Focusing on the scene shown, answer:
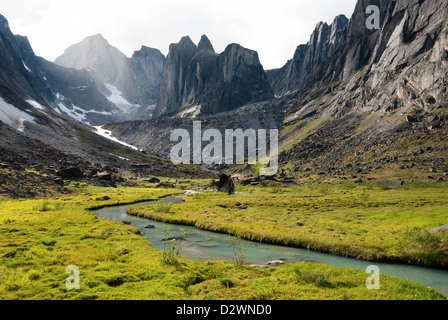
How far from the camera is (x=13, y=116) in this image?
150000 mm

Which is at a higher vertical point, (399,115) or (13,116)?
(13,116)

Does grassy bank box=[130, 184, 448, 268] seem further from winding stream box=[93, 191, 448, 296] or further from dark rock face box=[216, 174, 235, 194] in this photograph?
dark rock face box=[216, 174, 235, 194]

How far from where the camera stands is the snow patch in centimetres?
13812

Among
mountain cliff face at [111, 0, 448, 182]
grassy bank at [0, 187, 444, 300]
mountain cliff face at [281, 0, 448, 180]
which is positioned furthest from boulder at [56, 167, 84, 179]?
mountain cliff face at [281, 0, 448, 180]

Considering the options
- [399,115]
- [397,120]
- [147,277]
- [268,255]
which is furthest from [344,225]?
[399,115]

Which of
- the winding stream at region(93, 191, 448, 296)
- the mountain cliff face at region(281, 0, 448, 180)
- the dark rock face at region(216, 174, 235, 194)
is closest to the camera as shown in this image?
the winding stream at region(93, 191, 448, 296)

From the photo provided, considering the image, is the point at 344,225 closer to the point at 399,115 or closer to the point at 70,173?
the point at 70,173

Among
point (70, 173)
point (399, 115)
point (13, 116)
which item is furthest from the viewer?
point (13, 116)

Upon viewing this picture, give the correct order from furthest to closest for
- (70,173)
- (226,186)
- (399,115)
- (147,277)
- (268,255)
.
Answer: (399,115) < (226,186) < (70,173) < (268,255) < (147,277)

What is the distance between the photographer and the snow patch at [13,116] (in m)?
138

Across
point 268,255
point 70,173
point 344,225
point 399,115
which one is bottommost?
point 268,255

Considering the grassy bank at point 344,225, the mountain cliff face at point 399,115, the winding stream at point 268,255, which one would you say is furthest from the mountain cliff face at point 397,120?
the winding stream at point 268,255
